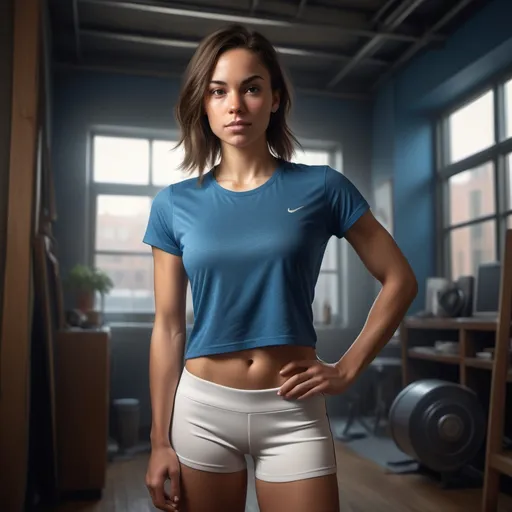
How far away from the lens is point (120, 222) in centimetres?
536

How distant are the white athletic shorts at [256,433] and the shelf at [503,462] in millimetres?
1784

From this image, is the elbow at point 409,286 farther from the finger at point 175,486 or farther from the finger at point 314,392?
the finger at point 175,486

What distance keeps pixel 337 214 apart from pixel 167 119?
4.51 meters

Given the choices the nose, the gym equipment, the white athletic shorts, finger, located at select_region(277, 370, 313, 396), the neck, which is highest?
the nose

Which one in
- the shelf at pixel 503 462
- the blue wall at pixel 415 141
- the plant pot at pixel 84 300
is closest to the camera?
the shelf at pixel 503 462

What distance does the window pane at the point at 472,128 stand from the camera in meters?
4.61

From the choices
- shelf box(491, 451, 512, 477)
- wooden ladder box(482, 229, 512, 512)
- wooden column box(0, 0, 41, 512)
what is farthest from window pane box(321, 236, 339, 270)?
wooden column box(0, 0, 41, 512)

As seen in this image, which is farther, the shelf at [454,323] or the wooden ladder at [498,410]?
the shelf at [454,323]

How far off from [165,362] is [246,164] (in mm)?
387

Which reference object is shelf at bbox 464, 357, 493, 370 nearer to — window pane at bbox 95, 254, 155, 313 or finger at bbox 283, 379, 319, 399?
finger at bbox 283, 379, 319, 399

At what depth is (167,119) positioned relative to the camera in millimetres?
5336

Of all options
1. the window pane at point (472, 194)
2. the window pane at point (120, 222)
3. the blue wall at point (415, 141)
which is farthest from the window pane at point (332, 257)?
the window pane at point (120, 222)

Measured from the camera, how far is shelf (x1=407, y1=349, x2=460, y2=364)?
3652mm

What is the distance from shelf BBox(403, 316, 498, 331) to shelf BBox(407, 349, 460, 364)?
173 mm
